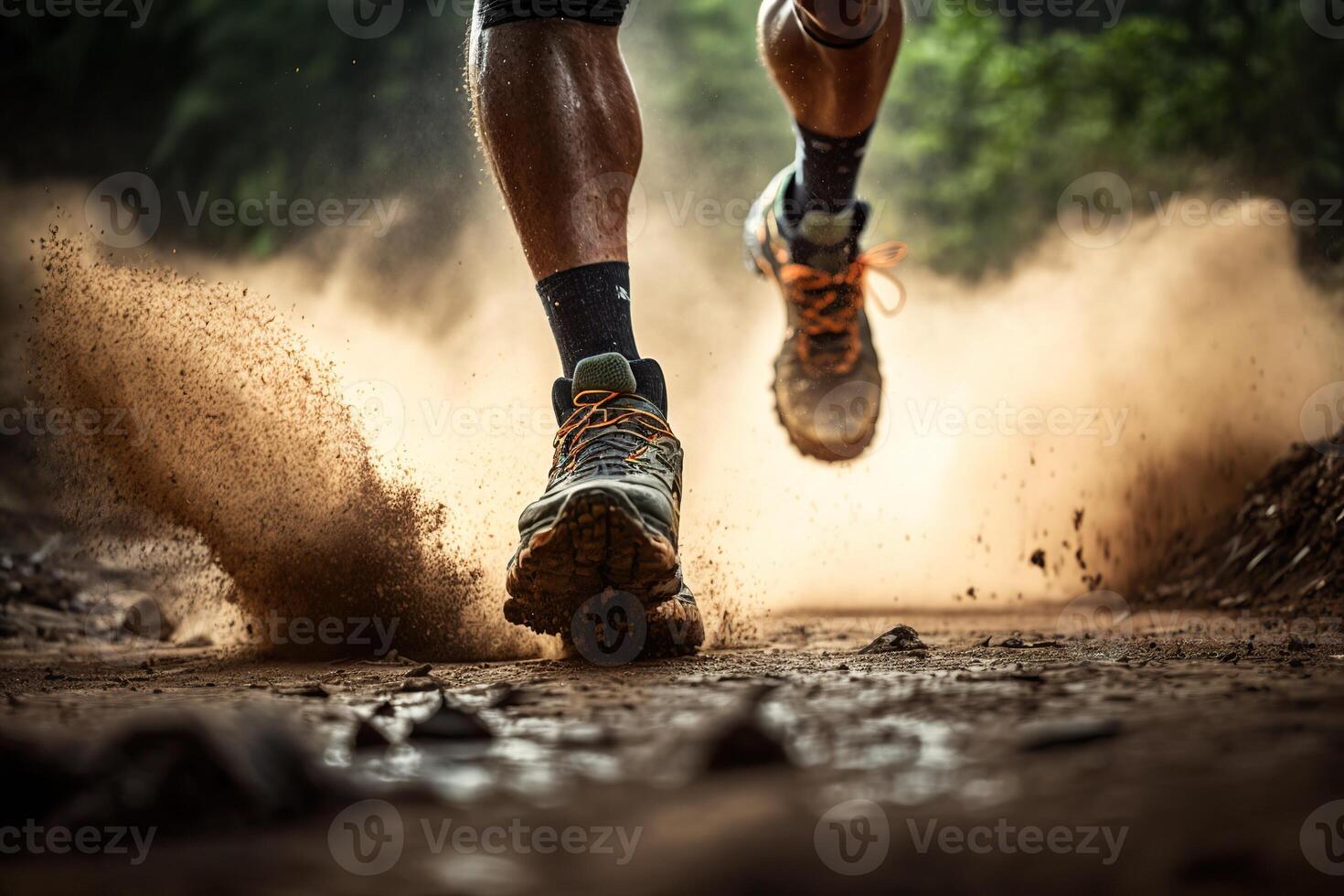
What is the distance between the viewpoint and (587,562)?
1461 millimetres

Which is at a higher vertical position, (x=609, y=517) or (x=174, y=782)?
(x=609, y=517)

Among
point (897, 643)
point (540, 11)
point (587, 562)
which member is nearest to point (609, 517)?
point (587, 562)

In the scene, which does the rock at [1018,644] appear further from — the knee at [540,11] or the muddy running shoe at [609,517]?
the knee at [540,11]

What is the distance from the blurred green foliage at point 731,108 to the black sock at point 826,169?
2.68 metres

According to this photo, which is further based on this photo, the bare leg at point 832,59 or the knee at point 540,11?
the bare leg at point 832,59

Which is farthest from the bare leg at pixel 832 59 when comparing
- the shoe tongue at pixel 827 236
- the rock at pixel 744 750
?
the rock at pixel 744 750

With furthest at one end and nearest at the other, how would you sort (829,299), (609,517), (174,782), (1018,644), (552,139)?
(829,299), (552,139), (1018,644), (609,517), (174,782)

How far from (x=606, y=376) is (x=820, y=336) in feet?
3.85

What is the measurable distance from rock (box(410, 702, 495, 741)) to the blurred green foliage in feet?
14.3

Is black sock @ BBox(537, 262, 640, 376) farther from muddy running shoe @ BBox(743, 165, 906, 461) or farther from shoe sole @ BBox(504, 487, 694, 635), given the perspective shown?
muddy running shoe @ BBox(743, 165, 906, 461)

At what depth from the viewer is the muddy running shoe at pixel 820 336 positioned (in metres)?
2.66

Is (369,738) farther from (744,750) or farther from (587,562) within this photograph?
(587,562)

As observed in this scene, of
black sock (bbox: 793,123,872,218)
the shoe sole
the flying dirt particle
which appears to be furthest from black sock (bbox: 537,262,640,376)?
black sock (bbox: 793,123,872,218)

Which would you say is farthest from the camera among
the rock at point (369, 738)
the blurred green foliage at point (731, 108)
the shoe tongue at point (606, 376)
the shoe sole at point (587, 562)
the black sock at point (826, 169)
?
the blurred green foliage at point (731, 108)
